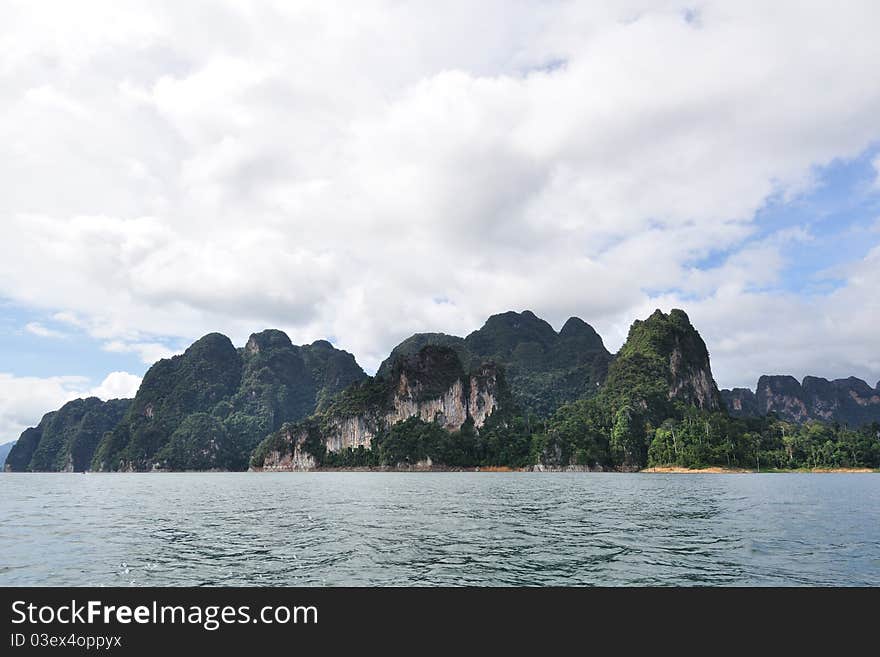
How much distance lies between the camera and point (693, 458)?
188 meters

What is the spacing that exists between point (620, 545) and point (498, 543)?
639 cm

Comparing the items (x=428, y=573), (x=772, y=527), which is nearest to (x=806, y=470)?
(x=772, y=527)
